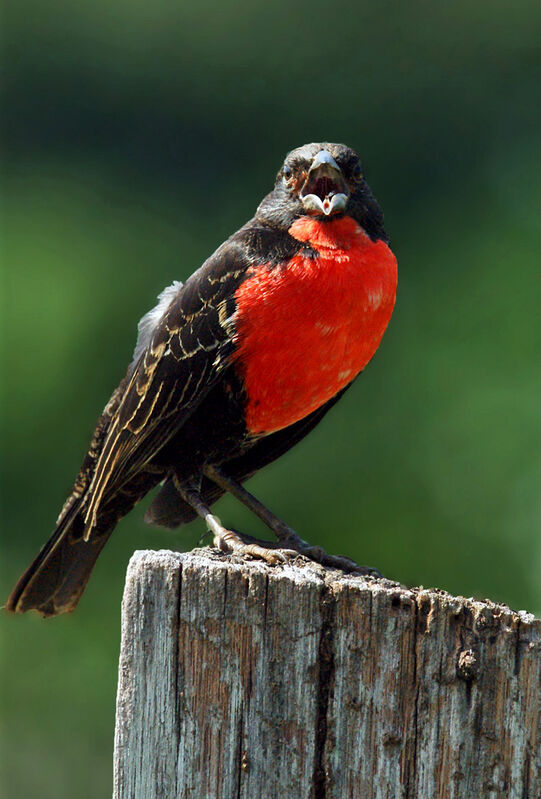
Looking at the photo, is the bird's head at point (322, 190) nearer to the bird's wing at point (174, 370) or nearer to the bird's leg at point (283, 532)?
the bird's wing at point (174, 370)

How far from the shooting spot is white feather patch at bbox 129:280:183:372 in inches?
168

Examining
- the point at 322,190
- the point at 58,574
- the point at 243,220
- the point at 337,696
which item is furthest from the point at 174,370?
the point at 243,220

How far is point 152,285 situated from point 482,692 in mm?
6910

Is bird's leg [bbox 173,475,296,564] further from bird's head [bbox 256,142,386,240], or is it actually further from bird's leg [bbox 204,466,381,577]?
bird's head [bbox 256,142,386,240]

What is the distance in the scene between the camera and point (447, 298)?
Result: 9320 mm

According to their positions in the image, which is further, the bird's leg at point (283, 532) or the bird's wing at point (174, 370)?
the bird's wing at point (174, 370)

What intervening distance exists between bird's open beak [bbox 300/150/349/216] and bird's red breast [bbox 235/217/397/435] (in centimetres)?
5

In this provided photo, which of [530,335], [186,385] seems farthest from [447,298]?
[186,385]

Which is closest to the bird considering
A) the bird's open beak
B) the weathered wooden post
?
the bird's open beak

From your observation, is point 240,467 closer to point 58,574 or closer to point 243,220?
point 58,574

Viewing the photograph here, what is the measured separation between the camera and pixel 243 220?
959cm

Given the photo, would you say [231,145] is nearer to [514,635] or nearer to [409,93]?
[409,93]

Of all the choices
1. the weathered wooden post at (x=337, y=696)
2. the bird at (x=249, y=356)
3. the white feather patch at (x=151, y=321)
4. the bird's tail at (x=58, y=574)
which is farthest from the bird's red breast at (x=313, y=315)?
the weathered wooden post at (x=337, y=696)

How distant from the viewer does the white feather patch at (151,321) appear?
427cm
